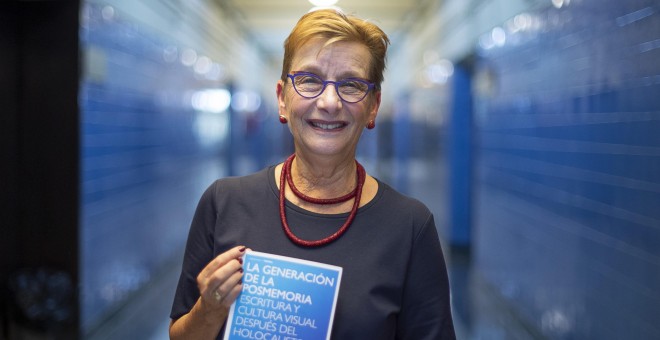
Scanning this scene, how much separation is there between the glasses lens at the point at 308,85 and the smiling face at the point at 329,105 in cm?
1

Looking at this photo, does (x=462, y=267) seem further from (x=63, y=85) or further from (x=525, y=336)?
(x=63, y=85)

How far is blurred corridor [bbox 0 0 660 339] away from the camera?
2.76 m

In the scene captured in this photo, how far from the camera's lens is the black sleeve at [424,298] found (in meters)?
1.18

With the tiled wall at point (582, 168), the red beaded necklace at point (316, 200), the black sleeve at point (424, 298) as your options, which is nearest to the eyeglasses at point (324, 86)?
the red beaded necklace at point (316, 200)

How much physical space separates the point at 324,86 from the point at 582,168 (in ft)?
8.13

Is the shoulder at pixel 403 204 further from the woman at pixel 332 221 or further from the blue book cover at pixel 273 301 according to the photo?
the blue book cover at pixel 273 301

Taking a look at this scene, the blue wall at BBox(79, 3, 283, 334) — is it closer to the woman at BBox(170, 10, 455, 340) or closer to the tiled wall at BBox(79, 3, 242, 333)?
the tiled wall at BBox(79, 3, 242, 333)

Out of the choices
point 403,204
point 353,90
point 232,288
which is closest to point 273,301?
point 232,288

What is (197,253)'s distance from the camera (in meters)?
1.24

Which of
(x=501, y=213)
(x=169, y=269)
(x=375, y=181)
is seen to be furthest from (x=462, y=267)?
(x=375, y=181)

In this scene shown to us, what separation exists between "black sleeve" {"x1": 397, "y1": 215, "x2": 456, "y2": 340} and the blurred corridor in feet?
1.90

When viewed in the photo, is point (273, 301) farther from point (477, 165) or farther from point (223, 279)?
point (477, 165)

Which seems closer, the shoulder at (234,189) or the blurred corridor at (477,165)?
the shoulder at (234,189)

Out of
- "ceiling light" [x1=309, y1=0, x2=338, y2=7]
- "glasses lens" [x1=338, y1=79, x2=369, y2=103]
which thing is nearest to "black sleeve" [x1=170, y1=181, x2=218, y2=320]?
"glasses lens" [x1=338, y1=79, x2=369, y2=103]
